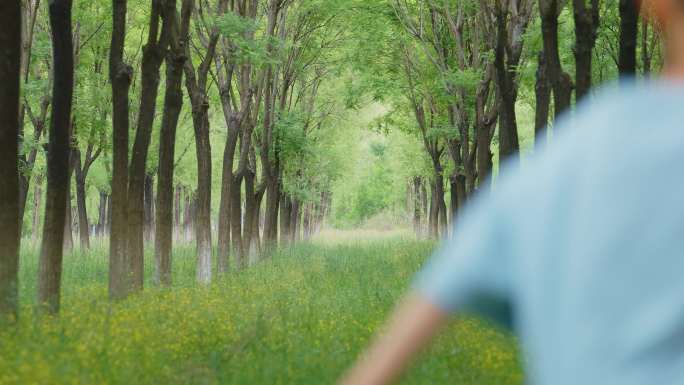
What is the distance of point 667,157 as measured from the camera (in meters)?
0.89

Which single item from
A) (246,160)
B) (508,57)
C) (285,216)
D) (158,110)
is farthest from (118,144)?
(285,216)

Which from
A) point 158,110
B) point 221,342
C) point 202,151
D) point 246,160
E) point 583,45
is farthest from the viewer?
point 158,110

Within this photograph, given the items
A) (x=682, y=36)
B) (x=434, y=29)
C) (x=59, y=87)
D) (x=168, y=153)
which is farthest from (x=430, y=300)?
(x=434, y=29)

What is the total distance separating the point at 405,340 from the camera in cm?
97

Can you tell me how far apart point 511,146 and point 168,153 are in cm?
682

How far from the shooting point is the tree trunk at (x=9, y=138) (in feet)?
32.5

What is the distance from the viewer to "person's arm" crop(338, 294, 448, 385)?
966 mm

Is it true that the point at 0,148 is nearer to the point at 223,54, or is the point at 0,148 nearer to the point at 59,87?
the point at 59,87

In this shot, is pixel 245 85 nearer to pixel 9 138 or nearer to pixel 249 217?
pixel 249 217

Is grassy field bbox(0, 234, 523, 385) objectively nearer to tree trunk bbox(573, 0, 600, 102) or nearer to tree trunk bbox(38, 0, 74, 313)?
tree trunk bbox(38, 0, 74, 313)

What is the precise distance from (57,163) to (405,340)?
11.2 meters

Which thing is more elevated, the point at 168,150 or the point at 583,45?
the point at 583,45

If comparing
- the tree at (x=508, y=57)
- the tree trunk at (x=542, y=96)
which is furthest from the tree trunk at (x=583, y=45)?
the tree at (x=508, y=57)

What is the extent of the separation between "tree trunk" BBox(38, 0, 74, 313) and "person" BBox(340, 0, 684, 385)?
10952 mm
